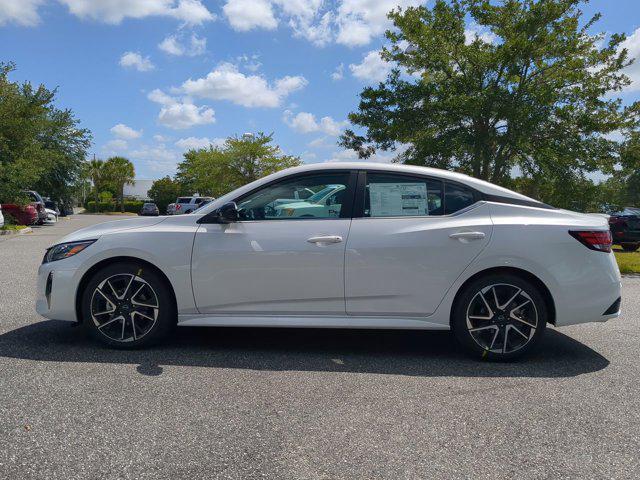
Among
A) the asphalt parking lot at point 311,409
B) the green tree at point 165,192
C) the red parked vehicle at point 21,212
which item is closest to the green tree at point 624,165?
the asphalt parking lot at point 311,409

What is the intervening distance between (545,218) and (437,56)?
15997 mm

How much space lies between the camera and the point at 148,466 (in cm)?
260

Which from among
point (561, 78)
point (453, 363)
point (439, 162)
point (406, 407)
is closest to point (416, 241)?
point (453, 363)

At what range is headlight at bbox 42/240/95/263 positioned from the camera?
4.41 meters

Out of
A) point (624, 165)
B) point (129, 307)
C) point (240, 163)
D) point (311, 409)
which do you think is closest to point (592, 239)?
point (311, 409)

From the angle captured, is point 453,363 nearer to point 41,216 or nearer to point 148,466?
point 148,466

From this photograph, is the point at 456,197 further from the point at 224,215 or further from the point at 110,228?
the point at 110,228

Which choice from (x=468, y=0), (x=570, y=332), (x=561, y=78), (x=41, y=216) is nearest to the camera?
(x=570, y=332)

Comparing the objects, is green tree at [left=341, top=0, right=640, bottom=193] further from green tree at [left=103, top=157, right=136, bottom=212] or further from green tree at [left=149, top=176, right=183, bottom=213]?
green tree at [left=103, top=157, right=136, bottom=212]

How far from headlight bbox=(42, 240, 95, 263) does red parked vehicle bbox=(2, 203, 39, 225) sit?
20697 mm

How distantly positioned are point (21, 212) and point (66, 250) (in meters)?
21.5

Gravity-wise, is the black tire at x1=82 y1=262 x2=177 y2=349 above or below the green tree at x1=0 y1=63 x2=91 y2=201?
below

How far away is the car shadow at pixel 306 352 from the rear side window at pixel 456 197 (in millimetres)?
1264

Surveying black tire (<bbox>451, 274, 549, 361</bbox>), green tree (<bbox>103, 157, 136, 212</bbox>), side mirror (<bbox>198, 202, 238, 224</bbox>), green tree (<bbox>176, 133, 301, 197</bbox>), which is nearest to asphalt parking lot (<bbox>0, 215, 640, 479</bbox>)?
black tire (<bbox>451, 274, 549, 361</bbox>)
